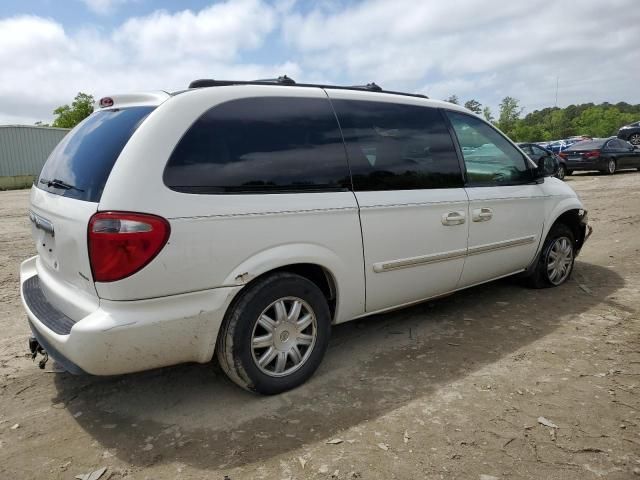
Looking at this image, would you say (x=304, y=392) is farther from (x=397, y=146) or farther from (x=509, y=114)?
(x=509, y=114)

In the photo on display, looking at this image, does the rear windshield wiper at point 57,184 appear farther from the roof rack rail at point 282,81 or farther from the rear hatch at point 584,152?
the rear hatch at point 584,152

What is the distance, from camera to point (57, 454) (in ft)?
8.36

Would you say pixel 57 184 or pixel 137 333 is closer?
pixel 137 333

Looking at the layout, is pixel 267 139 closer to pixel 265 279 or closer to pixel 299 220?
pixel 299 220

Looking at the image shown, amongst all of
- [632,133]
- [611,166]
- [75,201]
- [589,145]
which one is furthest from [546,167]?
[632,133]

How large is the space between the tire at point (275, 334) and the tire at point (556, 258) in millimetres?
2798

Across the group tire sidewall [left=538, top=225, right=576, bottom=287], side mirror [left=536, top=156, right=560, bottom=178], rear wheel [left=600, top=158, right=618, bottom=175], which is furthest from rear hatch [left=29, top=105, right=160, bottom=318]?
rear wheel [left=600, top=158, right=618, bottom=175]

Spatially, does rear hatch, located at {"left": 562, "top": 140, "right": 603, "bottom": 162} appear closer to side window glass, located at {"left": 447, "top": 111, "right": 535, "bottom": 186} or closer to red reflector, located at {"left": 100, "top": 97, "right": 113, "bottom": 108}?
side window glass, located at {"left": 447, "top": 111, "right": 535, "bottom": 186}

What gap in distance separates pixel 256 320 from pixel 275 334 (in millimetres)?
183

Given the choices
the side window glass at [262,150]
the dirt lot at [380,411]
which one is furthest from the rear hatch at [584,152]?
the side window glass at [262,150]

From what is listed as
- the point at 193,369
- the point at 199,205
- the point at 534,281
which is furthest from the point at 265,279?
the point at 534,281

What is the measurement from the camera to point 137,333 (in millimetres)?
2490

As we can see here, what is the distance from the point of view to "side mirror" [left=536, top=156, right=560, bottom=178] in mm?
4709

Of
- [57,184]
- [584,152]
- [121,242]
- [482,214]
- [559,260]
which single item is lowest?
[559,260]
